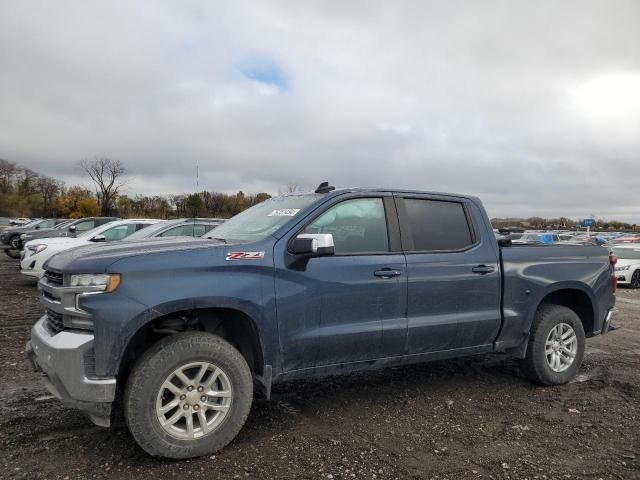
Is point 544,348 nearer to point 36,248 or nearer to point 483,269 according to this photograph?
point 483,269

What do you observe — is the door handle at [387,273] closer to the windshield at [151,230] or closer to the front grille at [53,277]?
the front grille at [53,277]

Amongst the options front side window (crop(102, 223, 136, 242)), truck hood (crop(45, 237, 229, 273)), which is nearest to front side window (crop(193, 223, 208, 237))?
front side window (crop(102, 223, 136, 242))

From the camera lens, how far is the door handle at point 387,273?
409 cm

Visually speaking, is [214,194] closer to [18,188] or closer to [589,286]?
[18,188]

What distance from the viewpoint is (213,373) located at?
11.4 ft

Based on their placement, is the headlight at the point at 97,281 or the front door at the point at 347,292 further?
the front door at the point at 347,292

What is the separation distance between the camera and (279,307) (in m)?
3.68

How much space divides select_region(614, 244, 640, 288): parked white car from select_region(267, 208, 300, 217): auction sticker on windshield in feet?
52.8

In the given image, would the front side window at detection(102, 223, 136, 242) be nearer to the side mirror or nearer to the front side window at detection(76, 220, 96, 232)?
the front side window at detection(76, 220, 96, 232)

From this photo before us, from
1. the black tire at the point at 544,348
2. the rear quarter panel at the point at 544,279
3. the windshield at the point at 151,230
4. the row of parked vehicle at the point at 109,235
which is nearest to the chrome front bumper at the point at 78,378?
the rear quarter panel at the point at 544,279

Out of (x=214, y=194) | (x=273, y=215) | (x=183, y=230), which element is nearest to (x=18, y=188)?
(x=214, y=194)

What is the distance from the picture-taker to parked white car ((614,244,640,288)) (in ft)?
55.0

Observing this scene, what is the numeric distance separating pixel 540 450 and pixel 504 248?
6.29ft

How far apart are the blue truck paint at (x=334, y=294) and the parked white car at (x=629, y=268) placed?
13737mm
